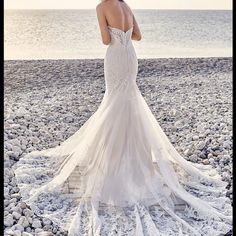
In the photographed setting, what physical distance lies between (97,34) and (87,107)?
20.1 m

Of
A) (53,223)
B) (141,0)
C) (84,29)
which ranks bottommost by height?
(53,223)

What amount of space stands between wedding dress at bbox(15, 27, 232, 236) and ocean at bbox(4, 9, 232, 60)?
13941 mm

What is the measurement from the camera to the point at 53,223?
3.45 meters

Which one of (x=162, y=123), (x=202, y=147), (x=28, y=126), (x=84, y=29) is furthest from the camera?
(x=84, y=29)

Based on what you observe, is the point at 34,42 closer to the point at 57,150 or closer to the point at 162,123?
the point at 162,123

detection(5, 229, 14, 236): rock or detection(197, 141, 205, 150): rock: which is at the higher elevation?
detection(197, 141, 205, 150): rock

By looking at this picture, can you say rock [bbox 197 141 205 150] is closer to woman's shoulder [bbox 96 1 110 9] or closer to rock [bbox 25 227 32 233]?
woman's shoulder [bbox 96 1 110 9]

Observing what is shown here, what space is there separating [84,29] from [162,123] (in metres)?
24.8

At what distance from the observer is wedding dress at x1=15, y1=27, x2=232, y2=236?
3.43 metres

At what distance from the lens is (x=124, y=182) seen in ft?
12.2

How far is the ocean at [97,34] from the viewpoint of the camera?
20.7m

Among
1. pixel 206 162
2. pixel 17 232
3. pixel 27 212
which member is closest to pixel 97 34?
pixel 206 162

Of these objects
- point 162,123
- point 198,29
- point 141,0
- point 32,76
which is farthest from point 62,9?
point 162,123

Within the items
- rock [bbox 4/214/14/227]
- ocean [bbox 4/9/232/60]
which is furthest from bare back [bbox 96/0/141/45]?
ocean [bbox 4/9/232/60]
